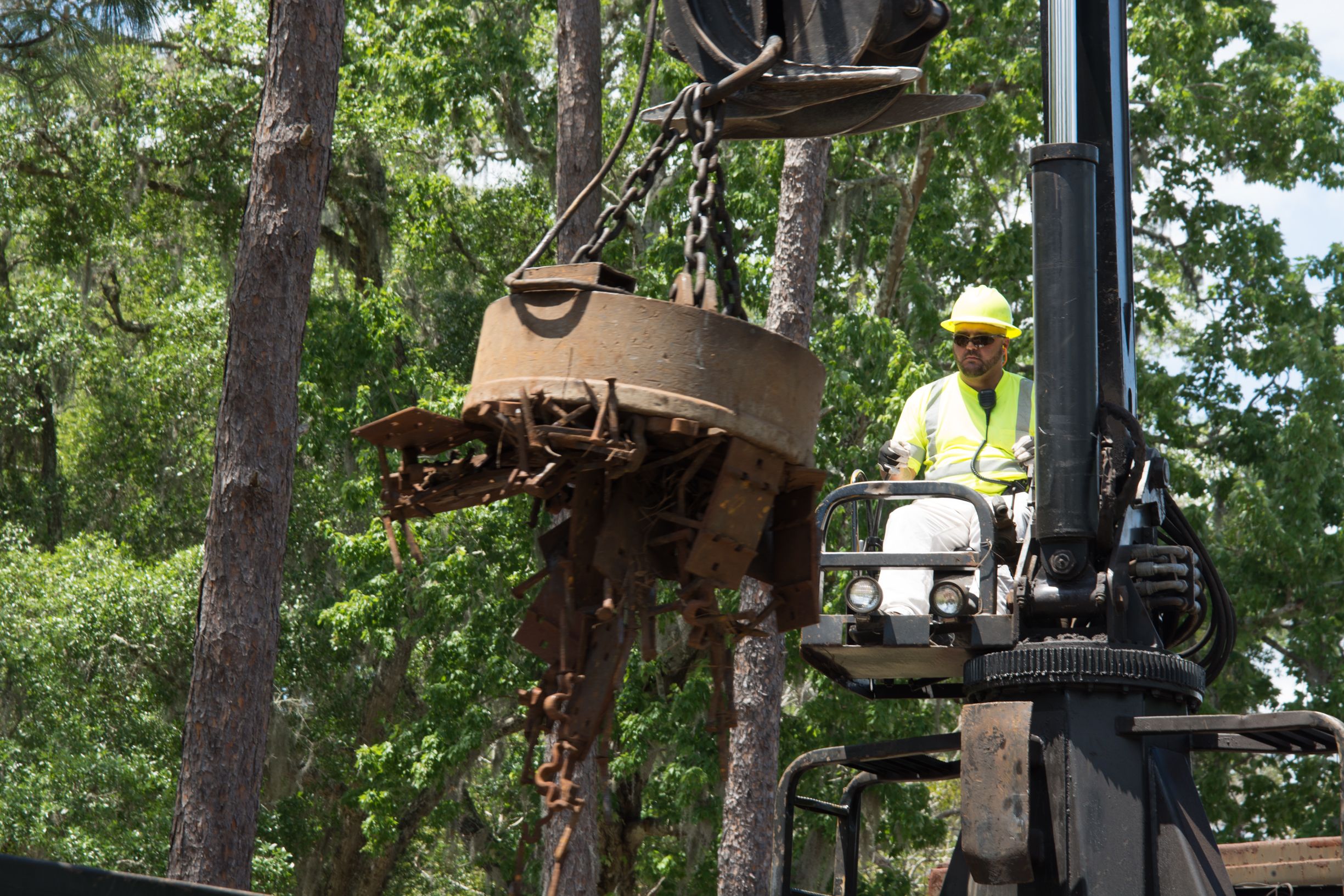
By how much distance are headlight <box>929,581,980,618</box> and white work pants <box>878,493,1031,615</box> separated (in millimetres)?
75

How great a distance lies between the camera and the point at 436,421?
3.35 m

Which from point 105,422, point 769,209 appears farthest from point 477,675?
point 105,422

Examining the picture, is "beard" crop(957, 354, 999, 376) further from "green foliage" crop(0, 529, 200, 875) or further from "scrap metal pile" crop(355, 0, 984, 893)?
"green foliage" crop(0, 529, 200, 875)

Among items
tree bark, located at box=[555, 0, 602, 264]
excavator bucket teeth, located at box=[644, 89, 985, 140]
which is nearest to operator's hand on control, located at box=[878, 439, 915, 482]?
excavator bucket teeth, located at box=[644, 89, 985, 140]

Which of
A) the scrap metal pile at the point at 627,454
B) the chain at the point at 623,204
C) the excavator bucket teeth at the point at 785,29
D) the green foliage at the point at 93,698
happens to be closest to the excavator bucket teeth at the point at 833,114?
the excavator bucket teeth at the point at 785,29

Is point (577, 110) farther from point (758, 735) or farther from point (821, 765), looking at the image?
point (821, 765)

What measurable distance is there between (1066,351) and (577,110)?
29.9ft

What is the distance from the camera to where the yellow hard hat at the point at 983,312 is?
6.27 metres

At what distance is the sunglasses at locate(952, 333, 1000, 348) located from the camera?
6.19 metres

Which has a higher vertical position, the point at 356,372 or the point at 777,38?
the point at 356,372

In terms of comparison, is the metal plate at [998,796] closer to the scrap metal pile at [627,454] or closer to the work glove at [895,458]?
the scrap metal pile at [627,454]

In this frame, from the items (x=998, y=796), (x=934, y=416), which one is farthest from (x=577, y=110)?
(x=998, y=796)

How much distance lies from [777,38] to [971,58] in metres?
11.4

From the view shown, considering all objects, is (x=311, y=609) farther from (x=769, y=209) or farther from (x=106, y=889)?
(x=106, y=889)
